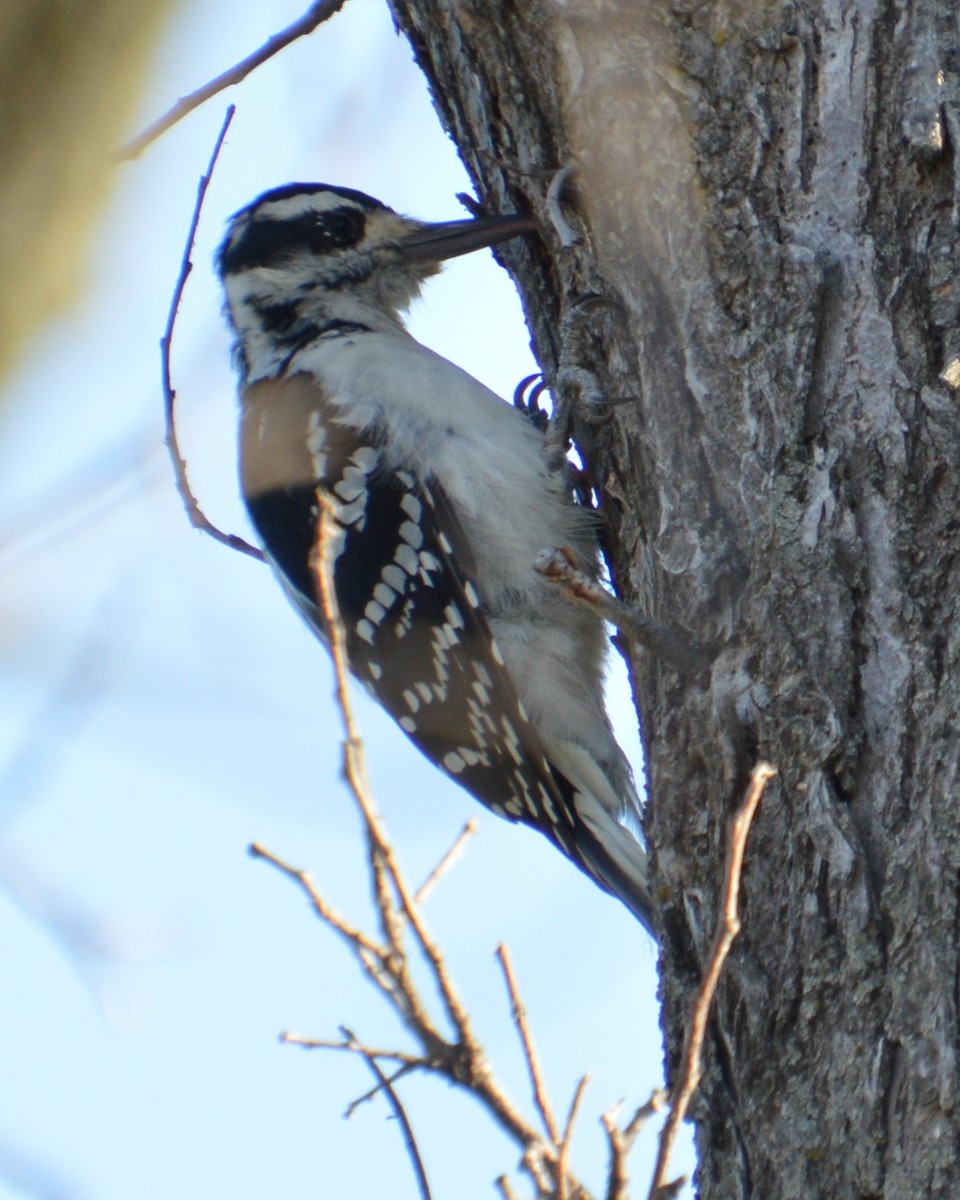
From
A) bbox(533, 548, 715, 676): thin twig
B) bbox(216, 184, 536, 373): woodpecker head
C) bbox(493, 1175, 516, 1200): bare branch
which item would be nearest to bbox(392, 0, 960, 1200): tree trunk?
bbox(533, 548, 715, 676): thin twig

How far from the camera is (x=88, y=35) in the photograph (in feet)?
6.53

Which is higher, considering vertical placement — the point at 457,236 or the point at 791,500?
the point at 457,236

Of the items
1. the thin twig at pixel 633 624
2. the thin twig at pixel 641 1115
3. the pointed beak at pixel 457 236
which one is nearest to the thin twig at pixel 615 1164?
the thin twig at pixel 641 1115

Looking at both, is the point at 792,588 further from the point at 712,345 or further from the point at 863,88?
the point at 863,88

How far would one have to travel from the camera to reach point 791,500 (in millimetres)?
2260

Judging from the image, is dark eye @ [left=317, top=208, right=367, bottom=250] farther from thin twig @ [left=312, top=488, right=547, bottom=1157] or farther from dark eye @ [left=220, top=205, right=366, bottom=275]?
thin twig @ [left=312, top=488, right=547, bottom=1157]

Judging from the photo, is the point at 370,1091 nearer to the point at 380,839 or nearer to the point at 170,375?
the point at 380,839

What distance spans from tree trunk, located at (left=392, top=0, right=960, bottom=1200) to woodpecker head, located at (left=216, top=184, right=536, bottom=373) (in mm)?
1226

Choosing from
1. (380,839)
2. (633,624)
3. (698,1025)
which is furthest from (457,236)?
(698,1025)

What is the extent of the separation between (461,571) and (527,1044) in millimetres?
1831

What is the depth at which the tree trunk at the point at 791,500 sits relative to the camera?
193cm

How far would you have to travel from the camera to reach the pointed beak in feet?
10.4

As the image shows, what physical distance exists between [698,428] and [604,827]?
48.0 inches

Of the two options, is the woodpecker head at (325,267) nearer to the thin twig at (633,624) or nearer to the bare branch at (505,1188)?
the thin twig at (633,624)
